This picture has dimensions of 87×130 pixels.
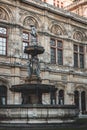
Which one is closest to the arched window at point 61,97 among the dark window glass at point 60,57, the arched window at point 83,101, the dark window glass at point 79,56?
the dark window glass at point 60,57

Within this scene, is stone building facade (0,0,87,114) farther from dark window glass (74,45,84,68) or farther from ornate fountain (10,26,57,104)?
ornate fountain (10,26,57,104)

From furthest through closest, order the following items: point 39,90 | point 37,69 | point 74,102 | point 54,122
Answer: point 74,102, point 37,69, point 39,90, point 54,122

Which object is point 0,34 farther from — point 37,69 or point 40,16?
point 37,69

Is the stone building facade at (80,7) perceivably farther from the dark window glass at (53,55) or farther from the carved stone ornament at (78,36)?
the dark window glass at (53,55)

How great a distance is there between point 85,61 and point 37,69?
16924 mm

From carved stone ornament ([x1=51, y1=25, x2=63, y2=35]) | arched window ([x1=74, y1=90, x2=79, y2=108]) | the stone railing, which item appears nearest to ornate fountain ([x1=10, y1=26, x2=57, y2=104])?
the stone railing

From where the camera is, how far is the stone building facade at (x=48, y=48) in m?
25.0

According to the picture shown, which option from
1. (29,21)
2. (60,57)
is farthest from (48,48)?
(29,21)

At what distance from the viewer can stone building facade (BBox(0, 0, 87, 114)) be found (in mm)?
25047

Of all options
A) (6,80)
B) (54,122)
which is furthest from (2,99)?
(54,122)

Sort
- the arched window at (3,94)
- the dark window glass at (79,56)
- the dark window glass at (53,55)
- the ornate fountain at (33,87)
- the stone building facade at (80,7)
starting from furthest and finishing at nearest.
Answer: the stone building facade at (80,7) → the dark window glass at (79,56) → the dark window glass at (53,55) → the arched window at (3,94) → the ornate fountain at (33,87)

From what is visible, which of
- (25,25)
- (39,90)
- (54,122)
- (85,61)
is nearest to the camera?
(54,122)

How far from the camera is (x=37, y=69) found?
1697 centimetres

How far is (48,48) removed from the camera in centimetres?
2877
